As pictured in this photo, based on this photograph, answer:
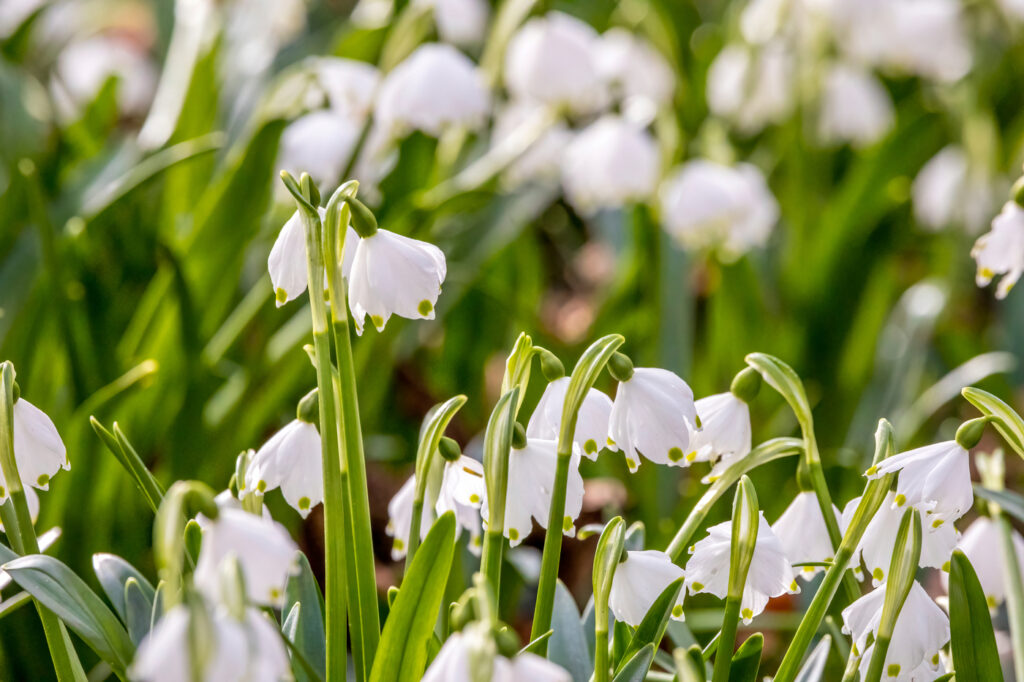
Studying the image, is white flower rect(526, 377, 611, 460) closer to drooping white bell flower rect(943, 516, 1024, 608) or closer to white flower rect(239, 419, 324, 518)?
white flower rect(239, 419, 324, 518)

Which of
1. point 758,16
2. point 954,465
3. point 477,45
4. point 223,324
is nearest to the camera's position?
point 954,465

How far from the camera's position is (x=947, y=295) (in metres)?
1.90

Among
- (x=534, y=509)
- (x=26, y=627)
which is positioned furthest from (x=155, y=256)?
(x=534, y=509)

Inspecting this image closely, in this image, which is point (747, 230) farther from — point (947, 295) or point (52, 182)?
point (52, 182)

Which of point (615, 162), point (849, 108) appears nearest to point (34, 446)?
point (615, 162)

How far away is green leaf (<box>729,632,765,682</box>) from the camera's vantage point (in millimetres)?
722

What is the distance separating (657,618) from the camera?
661mm

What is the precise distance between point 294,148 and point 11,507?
33.8 inches

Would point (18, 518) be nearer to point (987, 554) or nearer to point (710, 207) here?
point (987, 554)

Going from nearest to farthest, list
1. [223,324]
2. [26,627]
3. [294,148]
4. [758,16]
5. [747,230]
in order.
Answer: [26,627]
[294,148]
[223,324]
[747,230]
[758,16]

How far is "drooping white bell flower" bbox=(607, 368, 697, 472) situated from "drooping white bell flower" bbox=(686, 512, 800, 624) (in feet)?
0.19

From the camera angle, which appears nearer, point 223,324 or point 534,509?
point 534,509

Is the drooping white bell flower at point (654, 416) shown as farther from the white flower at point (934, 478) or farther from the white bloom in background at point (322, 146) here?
the white bloom in background at point (322, 146)

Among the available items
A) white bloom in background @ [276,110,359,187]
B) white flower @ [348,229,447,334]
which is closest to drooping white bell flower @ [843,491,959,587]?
white flower @ [348,229,447,334]
